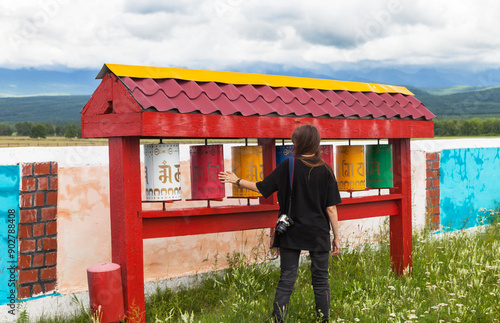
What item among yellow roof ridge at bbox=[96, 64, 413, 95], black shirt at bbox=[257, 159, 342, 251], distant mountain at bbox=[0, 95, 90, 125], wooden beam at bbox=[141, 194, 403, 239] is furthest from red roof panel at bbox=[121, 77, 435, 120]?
distant mountain at bbox=[0, 95, 90, 125]

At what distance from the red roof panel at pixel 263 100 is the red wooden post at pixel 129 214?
0.39 meters

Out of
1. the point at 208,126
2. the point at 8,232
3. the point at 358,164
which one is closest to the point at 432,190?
the point at 358,164

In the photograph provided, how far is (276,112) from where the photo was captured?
4.07 m

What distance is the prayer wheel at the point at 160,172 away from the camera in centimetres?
379

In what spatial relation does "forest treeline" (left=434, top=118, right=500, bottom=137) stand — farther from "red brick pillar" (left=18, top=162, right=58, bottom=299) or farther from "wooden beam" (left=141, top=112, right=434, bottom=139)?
"red brick pillar" (left=18, top=162, right=58, bottom=299)

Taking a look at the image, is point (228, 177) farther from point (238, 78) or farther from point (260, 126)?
point (238, 78)

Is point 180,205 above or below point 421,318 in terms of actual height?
above

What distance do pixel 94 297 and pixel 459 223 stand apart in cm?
678

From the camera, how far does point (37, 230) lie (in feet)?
14.8

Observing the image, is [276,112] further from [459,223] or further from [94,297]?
[459,223]

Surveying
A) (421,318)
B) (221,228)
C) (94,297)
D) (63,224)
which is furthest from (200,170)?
(421,318)

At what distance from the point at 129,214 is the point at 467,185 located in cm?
691

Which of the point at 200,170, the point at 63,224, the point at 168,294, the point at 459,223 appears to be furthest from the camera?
the point at 459,223

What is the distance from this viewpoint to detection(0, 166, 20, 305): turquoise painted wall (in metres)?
4.35
